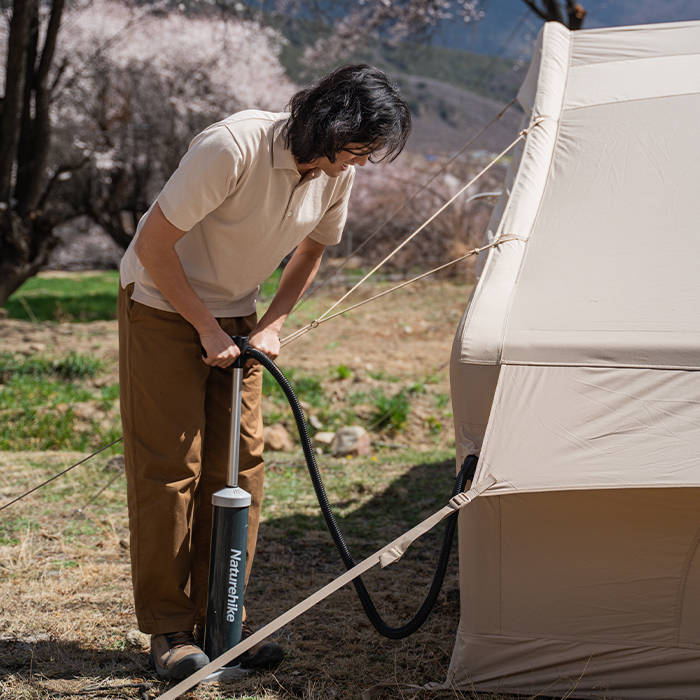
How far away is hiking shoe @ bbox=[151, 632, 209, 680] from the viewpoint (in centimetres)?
190

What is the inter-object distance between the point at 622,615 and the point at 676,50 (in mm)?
2212

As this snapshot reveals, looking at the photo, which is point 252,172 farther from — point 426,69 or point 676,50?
point 426,69

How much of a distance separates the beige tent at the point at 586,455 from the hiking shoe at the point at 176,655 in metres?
0.67

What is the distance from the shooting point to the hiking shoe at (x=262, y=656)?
205cm

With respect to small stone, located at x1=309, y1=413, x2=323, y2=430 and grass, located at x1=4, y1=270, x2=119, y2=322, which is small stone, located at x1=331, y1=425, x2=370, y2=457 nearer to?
small stone, located at x1=309, y1=413, x2=323, y2=430

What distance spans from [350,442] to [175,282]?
2771 millimetres

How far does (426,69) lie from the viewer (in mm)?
32594

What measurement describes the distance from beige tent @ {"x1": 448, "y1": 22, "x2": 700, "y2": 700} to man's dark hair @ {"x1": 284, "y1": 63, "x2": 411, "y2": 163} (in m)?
0.53

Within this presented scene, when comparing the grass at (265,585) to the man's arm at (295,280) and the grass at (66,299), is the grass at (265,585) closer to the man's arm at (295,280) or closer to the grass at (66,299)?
the man's arm at (295,280)

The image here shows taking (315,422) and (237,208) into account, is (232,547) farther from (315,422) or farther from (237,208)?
(315,422)

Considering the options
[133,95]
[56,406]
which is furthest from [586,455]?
[133,95]

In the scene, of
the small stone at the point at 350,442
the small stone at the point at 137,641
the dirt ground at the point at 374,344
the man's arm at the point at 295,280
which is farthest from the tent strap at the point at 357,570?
the dirt ground at the point at 374,344

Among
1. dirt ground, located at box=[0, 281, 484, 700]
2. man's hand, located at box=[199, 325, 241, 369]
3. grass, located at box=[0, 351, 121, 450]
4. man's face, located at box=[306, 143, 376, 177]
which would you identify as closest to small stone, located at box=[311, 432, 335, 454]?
dirt ground, located at box=[0, 281, 484, 700]

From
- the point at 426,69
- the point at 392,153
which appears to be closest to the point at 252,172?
the point at 392,153
